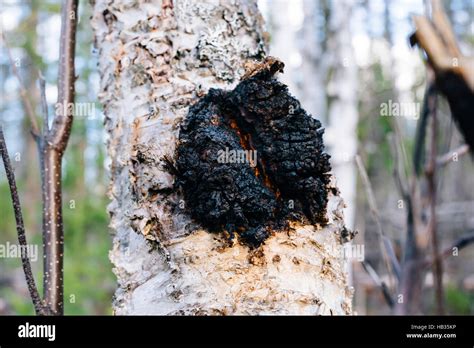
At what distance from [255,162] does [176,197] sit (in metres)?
0.19

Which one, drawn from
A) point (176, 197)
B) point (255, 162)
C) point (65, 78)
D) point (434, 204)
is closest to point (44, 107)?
point (65, 78)

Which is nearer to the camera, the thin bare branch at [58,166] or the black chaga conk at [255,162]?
the black chaga conk at [255,162]

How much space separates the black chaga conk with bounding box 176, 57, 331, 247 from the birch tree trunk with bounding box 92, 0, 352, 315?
0.04 meters

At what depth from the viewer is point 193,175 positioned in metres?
1.07

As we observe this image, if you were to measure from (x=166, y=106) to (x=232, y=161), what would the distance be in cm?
24

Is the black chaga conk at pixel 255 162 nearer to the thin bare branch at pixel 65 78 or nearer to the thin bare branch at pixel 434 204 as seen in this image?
the thin bare branch at pixel 434 204

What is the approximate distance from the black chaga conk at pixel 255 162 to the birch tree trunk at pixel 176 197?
0.12 feet

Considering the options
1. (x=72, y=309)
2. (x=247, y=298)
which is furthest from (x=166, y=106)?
(x=72, y=309)

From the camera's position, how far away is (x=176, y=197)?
1.10 meters

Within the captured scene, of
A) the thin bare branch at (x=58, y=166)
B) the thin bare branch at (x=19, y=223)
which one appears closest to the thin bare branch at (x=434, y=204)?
the thin bare branch at (x=19, y=223)

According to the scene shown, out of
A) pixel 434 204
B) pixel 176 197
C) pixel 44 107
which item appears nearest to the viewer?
pixel 434 204

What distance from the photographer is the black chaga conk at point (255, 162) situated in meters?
1.05

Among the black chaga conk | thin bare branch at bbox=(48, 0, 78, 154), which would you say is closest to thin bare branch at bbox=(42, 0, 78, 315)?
thin bare branch at bbox=(48, 0, 78, 154)

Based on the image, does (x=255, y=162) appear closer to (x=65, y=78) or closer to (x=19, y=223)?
(x=19, y=223)
